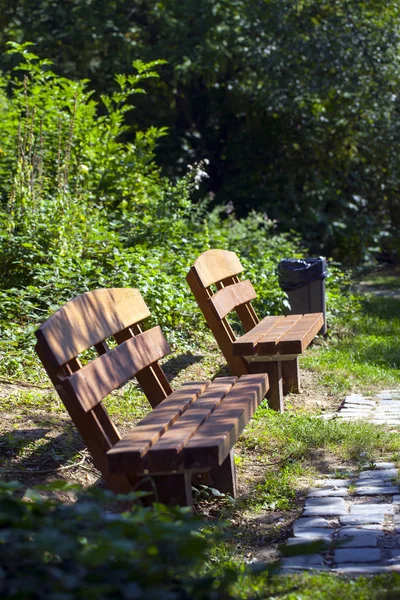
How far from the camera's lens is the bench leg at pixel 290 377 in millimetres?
6176

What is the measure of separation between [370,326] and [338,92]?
19.9 ft

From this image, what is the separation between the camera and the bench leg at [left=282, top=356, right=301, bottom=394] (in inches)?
243

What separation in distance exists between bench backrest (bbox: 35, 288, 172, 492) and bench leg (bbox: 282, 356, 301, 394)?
2054mm

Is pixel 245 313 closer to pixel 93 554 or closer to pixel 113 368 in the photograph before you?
pixel 113 368

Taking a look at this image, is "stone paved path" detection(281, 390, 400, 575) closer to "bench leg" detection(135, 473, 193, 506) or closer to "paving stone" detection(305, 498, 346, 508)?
"paving stone" detection(305, 498, 346, 508)

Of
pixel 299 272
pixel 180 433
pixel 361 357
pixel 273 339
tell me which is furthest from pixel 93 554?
pixel 299 272

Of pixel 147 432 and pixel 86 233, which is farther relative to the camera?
pixel 86 233

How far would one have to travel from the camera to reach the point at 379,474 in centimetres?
433

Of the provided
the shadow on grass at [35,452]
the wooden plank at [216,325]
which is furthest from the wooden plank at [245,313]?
the shadow on grass at [35,452]

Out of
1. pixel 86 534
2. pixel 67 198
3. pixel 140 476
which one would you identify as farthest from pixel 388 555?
pixel 67 198

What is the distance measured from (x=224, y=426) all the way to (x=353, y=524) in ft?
2.40

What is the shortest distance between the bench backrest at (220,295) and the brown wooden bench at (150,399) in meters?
1.26


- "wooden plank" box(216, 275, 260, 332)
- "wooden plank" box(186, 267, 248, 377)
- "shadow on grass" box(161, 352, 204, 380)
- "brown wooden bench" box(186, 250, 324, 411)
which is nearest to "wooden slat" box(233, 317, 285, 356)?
"brown wooden bench" box(186, 250, 324, 411)

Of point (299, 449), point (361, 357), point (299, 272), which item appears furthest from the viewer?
point (299, 272)
